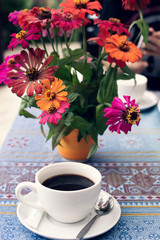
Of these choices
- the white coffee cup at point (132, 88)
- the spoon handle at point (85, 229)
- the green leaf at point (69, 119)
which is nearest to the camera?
the spoon handle at point (85, 229)

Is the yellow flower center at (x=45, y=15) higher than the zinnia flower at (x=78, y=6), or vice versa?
the zinnia flower at (x=78, y=6)

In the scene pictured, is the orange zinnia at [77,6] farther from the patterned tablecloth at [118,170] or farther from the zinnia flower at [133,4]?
the patterned tablecloth at [118,170]

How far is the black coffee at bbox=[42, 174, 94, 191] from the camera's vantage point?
456mm

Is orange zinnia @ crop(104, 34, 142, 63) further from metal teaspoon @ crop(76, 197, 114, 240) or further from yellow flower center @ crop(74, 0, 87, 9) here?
metal teaspoon @ crop(76, 197, 114, 240)

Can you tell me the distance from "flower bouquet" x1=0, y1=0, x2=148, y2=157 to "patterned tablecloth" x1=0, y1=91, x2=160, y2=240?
0.29 feet

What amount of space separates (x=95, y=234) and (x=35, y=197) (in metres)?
0.13

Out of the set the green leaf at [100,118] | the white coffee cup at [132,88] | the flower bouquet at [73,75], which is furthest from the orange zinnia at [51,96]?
the white coffee cup at [132,88]

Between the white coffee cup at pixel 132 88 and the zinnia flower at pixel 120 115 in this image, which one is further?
the white coffee cup at pixel 132 88

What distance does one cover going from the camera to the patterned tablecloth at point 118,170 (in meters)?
0.46

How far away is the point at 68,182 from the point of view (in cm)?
47

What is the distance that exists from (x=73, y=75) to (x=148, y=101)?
40 centimetres

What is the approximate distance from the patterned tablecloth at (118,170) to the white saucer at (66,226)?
0.01 meters

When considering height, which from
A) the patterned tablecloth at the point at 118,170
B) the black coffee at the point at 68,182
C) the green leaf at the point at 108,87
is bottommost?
the patterned tablecloth at the point at 118,170

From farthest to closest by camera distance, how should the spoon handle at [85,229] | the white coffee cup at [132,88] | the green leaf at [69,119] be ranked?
the white coffee cup at [132,88] → the green leaf at [69,119] → the spoon handle at [85,229]
